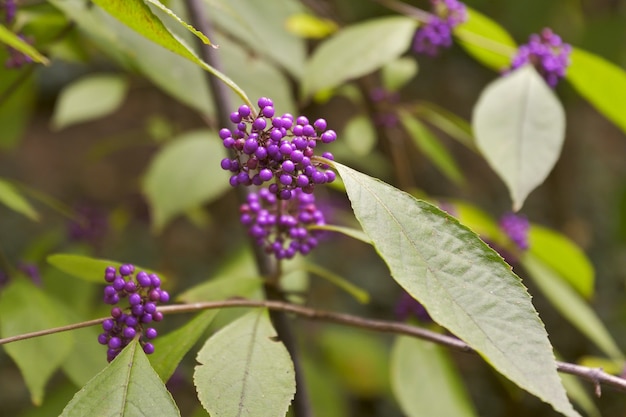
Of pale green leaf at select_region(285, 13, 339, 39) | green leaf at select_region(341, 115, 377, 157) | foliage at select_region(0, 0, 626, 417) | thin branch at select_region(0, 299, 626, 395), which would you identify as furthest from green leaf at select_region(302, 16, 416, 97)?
thin branch at select_region(0, 299, 626, 395)

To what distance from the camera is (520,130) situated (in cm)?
84

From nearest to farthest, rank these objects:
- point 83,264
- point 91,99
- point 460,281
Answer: point 460,281 < point 83,264 < point 91,99

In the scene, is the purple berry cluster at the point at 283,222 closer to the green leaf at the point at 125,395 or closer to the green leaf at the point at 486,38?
the green leaf at the point at 125,395

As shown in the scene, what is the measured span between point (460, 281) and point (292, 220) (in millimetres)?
228

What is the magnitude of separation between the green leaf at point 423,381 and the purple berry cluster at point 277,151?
415mm

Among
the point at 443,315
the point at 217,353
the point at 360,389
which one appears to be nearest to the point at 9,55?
the point at 217,353

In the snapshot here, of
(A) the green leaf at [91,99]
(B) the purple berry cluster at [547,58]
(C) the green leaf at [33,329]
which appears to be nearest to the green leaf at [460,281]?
(C) the green leaf at [33,329]

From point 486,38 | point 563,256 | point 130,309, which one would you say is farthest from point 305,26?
point 130,309

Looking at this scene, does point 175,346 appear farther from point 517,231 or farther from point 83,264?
point 517,231

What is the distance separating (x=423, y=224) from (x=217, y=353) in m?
0.20

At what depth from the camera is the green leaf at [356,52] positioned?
95 cm

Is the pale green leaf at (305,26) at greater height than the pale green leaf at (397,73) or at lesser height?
greater

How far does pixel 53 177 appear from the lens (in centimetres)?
242

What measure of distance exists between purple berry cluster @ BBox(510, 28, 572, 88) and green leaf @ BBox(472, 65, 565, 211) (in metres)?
0.03
